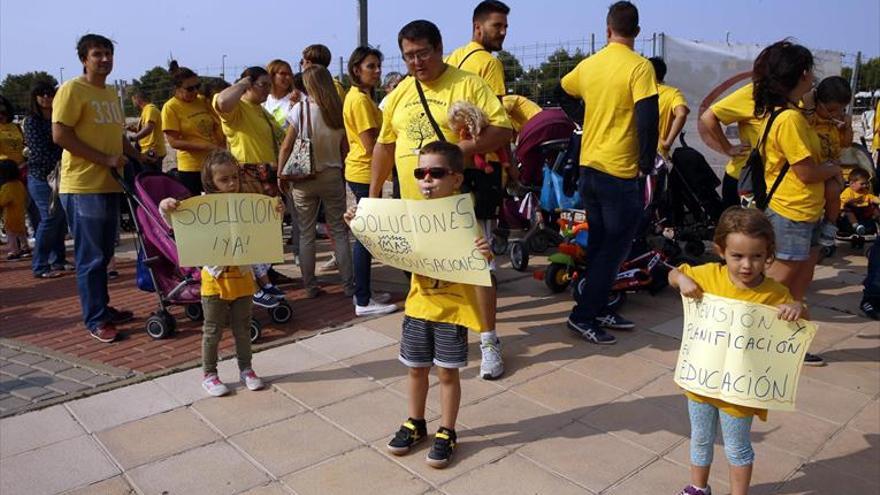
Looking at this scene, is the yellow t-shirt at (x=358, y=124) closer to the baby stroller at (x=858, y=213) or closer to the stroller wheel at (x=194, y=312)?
Result: the stroller wheel at (x=194, y=312)

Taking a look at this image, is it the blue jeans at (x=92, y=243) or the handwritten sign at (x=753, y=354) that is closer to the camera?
the handwritten sign at (x=753, y=354)

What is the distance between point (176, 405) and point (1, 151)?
599 cm

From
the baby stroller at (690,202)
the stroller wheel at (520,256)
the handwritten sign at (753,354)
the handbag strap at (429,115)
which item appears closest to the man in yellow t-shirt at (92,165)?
the handbag strap at (429,115)

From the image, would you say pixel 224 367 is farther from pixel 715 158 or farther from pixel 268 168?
pixel 715 158

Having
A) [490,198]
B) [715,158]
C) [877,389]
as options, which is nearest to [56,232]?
[490,198]

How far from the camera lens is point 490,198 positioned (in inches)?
157

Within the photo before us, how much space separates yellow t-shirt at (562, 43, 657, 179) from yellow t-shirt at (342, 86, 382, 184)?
150 centimetres

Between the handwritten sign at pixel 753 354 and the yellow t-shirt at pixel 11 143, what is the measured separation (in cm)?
833

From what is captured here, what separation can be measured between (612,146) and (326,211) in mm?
2465

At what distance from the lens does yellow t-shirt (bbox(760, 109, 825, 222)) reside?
12.6 ft

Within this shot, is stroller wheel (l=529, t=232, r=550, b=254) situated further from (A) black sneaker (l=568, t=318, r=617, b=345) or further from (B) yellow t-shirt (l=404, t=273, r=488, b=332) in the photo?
(B) yellow t-shirt (l=404, t=273, r=488, b=332)

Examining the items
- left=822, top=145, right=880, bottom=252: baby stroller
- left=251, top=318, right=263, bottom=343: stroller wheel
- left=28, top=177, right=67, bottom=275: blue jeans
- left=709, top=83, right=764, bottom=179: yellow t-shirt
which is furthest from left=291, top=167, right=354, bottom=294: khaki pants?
left=822, top=145, right=880, bottom=252: baby stroller

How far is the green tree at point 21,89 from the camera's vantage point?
24.9 feet

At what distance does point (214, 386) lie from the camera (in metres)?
3.85
